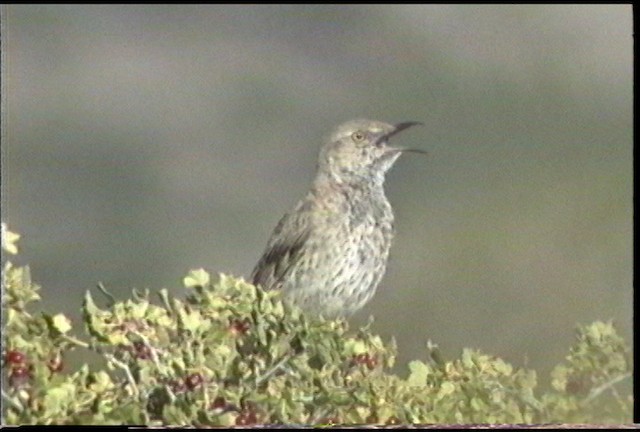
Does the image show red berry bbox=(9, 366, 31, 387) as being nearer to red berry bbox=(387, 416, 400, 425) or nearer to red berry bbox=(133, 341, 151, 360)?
red berry bbox=(133, 341, 151, 360)

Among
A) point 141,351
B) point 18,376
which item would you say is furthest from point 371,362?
point 18,376

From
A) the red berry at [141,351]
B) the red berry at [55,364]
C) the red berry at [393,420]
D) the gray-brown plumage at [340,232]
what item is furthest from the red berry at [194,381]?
the gray-brown plumage at [340,232]

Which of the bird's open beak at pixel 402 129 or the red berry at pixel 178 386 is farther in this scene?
the bird's open beak at pixel 402 129

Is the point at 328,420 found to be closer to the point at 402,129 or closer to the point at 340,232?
the point at 340,232

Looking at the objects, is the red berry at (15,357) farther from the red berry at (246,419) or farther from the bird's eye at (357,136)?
the bird's eye at (357,136)

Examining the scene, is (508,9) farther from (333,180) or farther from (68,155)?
(68,155)

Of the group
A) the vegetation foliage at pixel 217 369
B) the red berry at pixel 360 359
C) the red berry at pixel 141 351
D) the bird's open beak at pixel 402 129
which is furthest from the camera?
the bird's open beak at pixel 402 129

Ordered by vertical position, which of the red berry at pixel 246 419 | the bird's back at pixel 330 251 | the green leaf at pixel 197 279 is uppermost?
the bird's back at pixel 330 251

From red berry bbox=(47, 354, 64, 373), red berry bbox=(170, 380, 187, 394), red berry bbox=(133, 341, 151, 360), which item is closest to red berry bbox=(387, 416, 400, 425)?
red berry bbox=(170, 380, 187, 394)
